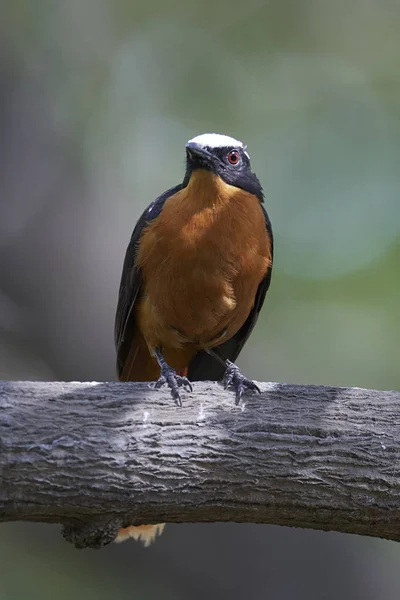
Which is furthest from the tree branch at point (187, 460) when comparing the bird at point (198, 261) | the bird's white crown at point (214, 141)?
the bird's white crown at point (214, 141)

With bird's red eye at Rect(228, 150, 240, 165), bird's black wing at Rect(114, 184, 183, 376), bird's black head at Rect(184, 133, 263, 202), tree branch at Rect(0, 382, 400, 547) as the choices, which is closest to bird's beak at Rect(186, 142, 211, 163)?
bird's black head at Rect(184, 133, 263, 202)

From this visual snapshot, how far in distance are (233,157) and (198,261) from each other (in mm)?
898

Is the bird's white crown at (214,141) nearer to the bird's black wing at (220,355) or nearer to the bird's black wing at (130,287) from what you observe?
the bird's black wing at (130,287)

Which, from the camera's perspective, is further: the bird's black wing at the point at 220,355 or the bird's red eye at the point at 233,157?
the bird's black wing at the point at 220,355

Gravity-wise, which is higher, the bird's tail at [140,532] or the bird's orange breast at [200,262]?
the bird's orange breast at [200,262]

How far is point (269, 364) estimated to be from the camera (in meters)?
8.66

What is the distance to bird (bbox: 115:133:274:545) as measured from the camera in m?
5.00

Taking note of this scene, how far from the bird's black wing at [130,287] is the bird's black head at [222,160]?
31cm

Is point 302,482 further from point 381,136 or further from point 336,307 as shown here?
point 381,136

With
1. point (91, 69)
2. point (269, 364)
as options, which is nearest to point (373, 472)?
point (269, 364)

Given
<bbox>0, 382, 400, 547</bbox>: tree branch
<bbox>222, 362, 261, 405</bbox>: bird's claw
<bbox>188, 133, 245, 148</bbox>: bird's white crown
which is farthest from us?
<bbox>188, 133, 245, 148</bbox>: bird's white crown

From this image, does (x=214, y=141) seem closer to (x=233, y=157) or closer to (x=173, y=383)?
(x=233, y=157)

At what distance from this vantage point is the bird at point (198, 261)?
5.00m

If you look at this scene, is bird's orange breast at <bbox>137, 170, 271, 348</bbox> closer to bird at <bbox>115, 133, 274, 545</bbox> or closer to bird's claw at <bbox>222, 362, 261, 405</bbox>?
bird at <bbox>115, 133, 274, 545</bbox>
